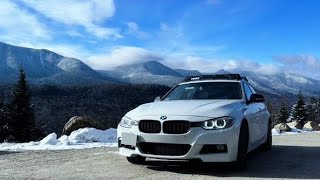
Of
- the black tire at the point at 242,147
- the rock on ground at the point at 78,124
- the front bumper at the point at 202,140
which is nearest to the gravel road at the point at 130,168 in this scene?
the black tire at the point at 242,147

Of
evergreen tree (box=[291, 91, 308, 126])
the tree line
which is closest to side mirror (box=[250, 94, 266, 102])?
the tree line

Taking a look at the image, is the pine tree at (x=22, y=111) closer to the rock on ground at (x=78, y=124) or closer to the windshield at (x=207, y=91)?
the rock on ground at (x=78, y=124)

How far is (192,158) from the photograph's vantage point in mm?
5973

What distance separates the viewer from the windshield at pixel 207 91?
760cm

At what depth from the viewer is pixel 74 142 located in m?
11.5

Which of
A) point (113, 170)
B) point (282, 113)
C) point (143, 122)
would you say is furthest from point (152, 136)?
point (282, 113)

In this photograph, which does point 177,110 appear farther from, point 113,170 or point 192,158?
point 113,170

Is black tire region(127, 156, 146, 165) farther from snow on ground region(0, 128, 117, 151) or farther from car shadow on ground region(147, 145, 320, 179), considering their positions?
snow on ground region(0, 128, 117, 151)

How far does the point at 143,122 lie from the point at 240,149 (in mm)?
1547

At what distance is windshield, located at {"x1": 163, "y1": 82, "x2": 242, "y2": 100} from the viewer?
760 cm

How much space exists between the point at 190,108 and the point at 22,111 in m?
31.5

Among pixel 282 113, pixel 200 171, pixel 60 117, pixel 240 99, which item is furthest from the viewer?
pixel 60 117

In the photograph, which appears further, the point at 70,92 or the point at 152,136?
the point at 70,92

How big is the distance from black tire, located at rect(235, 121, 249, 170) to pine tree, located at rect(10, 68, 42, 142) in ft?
99.0
